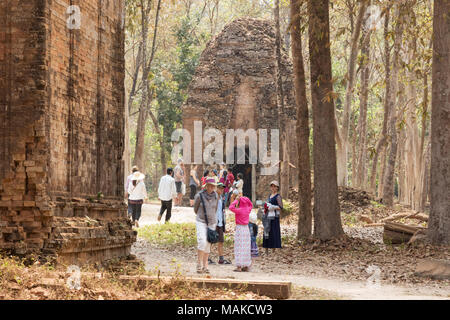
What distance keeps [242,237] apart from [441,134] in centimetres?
565

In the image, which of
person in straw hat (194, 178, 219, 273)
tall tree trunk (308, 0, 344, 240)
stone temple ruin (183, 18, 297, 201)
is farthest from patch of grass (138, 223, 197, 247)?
stone temple ruin (183, 18, 297, 201)

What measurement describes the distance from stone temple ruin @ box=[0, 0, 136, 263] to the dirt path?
1385mm

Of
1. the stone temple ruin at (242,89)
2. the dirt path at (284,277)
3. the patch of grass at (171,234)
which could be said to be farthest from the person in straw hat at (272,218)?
the stone temple ruin at (242,89)

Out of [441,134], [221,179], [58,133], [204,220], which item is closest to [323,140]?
[441,134]

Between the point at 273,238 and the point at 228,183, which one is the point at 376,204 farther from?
the point at 273,238

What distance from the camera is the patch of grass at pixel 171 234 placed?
18078mm

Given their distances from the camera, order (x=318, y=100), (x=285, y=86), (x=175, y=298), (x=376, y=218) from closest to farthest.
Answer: (x=175, y=298)
(x=318, y=100)
(x=376, y=218)
(x=285, y=86)

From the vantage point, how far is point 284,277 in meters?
12.3

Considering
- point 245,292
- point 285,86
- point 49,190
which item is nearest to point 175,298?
point 245,292

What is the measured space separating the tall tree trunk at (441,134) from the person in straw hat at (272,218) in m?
3.47
